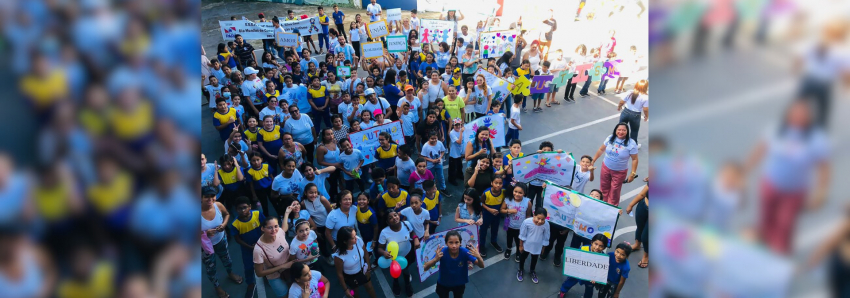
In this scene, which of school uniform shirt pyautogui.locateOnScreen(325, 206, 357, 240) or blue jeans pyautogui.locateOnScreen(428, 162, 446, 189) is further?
blue jeans pyautogui.locateOnScreen(428, 162, 446, 189)

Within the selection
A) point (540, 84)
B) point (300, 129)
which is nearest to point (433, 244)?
point (300, 129)

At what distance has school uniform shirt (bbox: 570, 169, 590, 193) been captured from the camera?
7.02 metres

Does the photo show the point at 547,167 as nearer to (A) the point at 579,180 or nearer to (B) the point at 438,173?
(A) the point at 579,180

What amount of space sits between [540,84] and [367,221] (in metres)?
5.87

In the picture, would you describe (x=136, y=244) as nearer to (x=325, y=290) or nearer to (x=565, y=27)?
(x=325, y=290)

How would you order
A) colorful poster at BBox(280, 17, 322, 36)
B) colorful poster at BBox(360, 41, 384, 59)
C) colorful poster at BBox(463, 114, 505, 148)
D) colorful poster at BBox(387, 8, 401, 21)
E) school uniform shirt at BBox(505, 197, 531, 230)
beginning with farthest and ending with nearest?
colorful poster at BBox(387, 8, 401, 21)
colorful poster at BBox(280, 17, 322, 36)
colorful poster at BBox(360, 41, 384, 59)
colorful poster at BBox(463, 114, 505, 148)
school uniform shirt at BBox(505, 197, 531, 230)

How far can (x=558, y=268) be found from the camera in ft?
22.3

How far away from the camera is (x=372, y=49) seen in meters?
11.8

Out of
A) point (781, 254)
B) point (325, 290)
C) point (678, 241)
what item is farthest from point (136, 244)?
point (325, 290)

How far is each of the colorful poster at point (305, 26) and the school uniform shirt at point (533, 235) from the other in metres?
10.5

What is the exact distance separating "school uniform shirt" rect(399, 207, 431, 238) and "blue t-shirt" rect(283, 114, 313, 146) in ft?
8.98

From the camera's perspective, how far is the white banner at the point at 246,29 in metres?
13.2

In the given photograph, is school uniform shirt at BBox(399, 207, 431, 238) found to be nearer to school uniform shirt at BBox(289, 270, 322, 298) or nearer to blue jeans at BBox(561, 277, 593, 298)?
school uniform shirt at BBox(289, 270, 322, 298)

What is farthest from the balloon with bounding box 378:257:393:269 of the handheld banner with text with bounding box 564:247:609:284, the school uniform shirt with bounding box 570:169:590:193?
the school uniform shirt with bounding box 570:169:590:193
